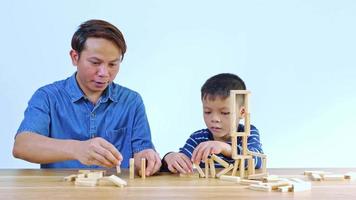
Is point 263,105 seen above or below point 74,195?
above

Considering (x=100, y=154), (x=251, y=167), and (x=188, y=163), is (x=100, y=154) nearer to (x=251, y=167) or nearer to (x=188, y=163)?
(x=188, y=163)

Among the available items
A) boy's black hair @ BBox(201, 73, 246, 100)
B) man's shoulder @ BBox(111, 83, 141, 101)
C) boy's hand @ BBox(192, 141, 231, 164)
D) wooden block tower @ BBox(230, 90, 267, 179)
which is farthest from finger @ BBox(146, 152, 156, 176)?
man's shoulder @ BBox(111, 83, 141, 101)

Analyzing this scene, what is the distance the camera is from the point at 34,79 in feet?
10.5

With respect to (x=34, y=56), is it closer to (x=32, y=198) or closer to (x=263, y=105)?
(x=263, y=105)

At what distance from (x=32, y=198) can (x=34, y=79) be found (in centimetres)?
199

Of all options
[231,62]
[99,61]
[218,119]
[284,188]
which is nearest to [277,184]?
[284,188]

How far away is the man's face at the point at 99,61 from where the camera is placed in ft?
6.76

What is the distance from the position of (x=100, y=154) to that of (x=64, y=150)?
0.71 feet

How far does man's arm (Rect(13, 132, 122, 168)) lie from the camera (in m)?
1.59

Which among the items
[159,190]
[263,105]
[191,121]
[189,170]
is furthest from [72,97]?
[263,105]

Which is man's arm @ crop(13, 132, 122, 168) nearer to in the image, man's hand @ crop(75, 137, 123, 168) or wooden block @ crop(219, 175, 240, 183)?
man's hand @ crop(75, 137, 123, 168)

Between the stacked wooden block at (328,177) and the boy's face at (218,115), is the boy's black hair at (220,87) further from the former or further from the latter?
the stacked wooden block at (328,177)

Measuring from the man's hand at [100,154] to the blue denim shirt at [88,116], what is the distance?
50 centimetres

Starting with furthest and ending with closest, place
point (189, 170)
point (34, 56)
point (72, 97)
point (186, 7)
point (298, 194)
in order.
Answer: point (186, 7), point (34, 56), point (72, 97), point (189, 170), point (298, 194)
